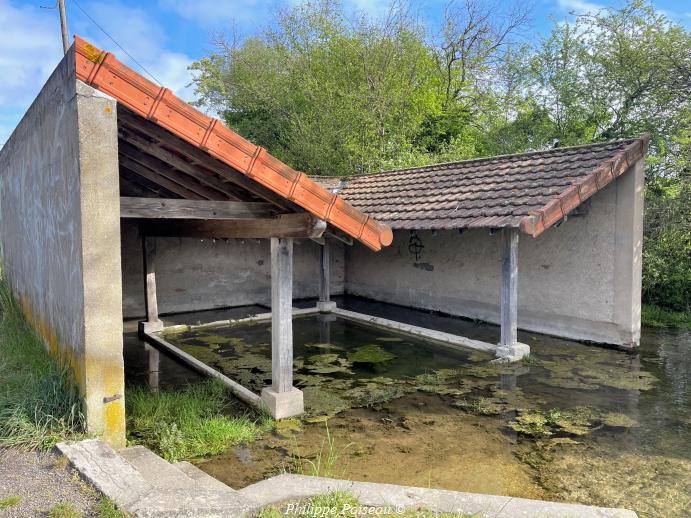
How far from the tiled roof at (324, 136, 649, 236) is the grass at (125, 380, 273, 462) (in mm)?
4273

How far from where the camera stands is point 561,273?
28.9 feet

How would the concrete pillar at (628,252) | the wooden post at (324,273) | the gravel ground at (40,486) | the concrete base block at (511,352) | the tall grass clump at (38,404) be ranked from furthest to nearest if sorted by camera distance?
the wooden post at (324,273), the concrete pillar at (628,252), the concrete base block at (511,352), the tall grass clump at (38,404), the gravel ground at (40,486)

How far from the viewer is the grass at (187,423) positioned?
4.38 meters

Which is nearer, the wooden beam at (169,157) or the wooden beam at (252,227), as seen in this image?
the wooden beam at (169,157)

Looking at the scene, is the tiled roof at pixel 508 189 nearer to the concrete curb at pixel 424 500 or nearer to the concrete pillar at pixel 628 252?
the concrete pillar at pixel 628 252

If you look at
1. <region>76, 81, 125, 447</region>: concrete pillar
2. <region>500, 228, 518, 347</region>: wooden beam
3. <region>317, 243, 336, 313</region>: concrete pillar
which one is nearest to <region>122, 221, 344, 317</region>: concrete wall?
<region>317, 243, 336, 313</region>: concrete pillar

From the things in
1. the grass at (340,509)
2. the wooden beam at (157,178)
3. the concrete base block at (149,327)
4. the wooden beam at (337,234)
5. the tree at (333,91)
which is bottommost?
the concrete base block at (149,327)

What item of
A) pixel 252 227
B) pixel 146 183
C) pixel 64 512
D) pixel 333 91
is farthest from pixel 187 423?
pixel 333 91

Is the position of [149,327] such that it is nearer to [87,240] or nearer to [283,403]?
[283,403]

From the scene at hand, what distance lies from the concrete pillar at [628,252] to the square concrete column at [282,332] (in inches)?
220

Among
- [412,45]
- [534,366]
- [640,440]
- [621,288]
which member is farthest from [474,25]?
[640,440]

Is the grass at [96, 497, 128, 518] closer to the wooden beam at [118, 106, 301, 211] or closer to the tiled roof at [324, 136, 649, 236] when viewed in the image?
the wooden beam at [118, 106, 301, 211]

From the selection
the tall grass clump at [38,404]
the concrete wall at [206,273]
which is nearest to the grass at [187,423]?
the tall grass clump at [38,404]

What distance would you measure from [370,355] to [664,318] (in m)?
6.60
